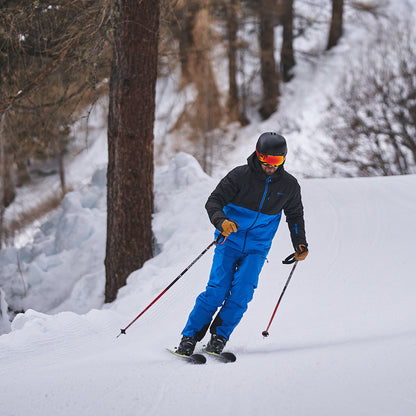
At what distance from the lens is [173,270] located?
5238 mm

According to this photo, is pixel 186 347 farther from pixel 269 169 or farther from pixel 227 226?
pixel 269 169

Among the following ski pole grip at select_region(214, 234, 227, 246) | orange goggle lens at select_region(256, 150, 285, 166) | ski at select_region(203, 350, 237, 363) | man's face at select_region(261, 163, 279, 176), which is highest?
orange goggle lens at select_region(256, 150, 285, 166)

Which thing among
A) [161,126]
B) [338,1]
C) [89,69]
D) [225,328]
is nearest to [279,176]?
[225,328]

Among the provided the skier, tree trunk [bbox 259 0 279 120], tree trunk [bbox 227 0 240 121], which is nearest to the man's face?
the skier

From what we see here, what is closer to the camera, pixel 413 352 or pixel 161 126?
pixel 413 352

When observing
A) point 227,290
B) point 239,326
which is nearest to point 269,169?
A: point 227,290

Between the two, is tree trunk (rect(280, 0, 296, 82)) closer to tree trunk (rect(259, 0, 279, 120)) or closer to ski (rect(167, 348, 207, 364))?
tree trunk (rect(259, 0, 279, 120))

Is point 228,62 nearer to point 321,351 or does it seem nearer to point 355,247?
point 355,247

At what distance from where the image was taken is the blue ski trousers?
11.1 ft

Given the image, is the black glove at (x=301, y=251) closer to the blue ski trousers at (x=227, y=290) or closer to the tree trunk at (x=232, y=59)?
the blue ski trousers at (x=227, y=290)

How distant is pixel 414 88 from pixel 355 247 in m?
10.2

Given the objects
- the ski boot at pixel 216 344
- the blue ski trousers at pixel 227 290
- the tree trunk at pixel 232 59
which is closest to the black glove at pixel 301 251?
the blue ski trousers at pixel 227 290

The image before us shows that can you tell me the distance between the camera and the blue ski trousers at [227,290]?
339 cm

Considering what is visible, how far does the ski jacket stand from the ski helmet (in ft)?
0.33
